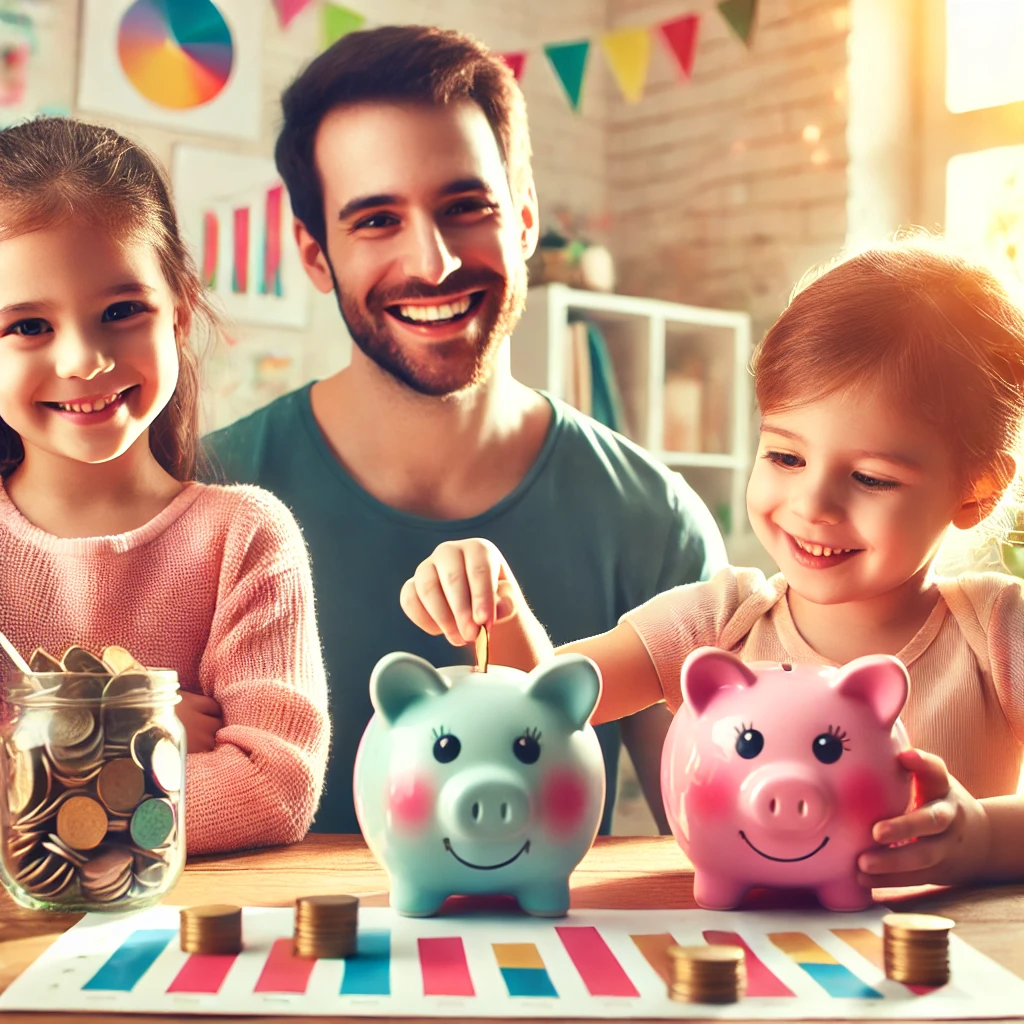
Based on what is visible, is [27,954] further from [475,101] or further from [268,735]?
[475,101]

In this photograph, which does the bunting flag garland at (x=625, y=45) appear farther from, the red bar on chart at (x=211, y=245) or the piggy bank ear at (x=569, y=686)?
the piggy bank ear at (x=569, y=686)

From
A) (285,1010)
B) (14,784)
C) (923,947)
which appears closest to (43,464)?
(14,784)

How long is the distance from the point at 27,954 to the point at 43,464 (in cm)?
56

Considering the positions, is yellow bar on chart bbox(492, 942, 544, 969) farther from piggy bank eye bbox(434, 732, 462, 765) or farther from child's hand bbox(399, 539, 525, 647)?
child's hand bbox(399, 539, 525, 647)

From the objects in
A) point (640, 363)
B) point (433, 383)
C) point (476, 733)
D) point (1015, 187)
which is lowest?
point (476, 733)

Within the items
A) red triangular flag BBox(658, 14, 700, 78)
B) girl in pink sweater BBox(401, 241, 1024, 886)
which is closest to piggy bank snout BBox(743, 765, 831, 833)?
girl in pink sweater BBox(401, 241, 1024, 886)

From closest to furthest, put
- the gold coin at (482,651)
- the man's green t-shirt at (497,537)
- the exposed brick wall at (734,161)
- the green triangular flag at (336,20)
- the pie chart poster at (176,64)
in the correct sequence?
the gold coin at (482,651) < the man's green t-shirt at (497,537) < the pie chart poster at (176,64) < the green triangular flag at (336,20) < the exposed brick wall at (734,161)

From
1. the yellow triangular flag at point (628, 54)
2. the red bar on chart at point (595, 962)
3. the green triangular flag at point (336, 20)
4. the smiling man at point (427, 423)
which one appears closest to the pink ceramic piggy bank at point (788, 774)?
the red bar on chart at point (595, 962)

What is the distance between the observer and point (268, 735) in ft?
3.42

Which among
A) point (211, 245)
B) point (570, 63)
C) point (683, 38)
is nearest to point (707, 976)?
point (211, 245)

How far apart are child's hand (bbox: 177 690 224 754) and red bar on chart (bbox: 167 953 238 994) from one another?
1.19 feet

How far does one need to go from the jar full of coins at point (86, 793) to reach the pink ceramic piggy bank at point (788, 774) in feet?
1.06

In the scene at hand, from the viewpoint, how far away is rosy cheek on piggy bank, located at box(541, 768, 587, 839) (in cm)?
75

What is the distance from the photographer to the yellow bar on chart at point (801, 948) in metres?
0.69
